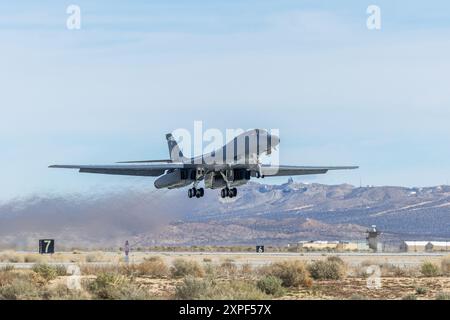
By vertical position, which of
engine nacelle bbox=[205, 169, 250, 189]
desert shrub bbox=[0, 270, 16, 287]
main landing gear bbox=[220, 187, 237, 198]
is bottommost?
desert shrub bbox=[0, 270, 16, 287]

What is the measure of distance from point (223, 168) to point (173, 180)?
701cm

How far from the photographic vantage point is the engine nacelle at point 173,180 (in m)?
69.1

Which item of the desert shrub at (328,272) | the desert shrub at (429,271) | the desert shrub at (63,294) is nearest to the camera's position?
the desert shrub at (63,294)

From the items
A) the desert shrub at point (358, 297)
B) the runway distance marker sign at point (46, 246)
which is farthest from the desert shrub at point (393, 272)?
the runway distance marker sign at point (46, 246)

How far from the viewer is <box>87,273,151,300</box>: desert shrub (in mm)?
39031

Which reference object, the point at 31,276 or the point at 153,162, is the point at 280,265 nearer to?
the point at 31,276

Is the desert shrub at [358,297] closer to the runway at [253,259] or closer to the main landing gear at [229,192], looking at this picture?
the main landing gear at [229,192]

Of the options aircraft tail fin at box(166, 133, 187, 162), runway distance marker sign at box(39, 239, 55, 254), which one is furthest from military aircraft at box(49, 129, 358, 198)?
runway distance marker sign at box(39, 239, 55, 254)

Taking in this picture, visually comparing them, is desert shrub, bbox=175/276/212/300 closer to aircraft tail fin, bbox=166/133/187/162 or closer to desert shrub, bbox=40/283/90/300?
desert shrub, bbox=40/283/90/300

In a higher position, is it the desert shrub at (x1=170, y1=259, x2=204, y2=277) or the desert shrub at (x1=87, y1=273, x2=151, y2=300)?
the desert shrub at (x1=170, y1=259, x2=204, y2=277)

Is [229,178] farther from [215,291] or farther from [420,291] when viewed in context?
[215,291]
